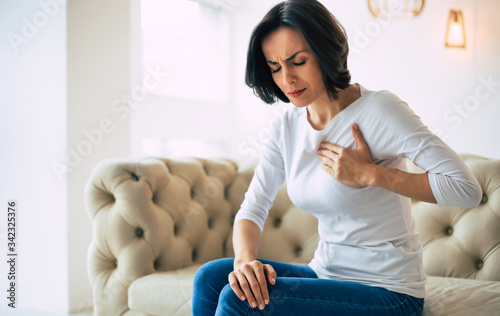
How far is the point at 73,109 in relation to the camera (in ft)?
7.38

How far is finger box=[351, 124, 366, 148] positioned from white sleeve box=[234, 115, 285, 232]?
0.75ft

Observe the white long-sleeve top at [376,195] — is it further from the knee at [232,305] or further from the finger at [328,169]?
the knee at [232,305]

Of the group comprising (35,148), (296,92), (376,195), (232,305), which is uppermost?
(296,92)

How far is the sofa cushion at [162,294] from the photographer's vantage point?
1331 mm

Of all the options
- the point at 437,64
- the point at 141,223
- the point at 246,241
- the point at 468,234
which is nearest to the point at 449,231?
the point at 468,234

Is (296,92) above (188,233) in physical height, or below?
above

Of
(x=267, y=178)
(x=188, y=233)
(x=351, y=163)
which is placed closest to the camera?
(x=351, y=163)

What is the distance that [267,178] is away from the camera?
3.98ft

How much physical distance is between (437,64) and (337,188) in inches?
68.8

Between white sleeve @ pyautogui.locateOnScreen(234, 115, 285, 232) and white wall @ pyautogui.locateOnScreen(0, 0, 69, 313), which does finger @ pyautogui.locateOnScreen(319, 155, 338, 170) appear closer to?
white sleeve @ pyautogui.locateOnScreen(234, 115, 285, 232)

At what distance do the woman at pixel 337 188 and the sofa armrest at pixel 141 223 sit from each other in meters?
→ 0.48

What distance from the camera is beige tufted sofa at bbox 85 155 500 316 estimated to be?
4.54ft

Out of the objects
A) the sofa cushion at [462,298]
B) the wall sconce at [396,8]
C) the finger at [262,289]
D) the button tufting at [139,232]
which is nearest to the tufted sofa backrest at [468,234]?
the sofa cushion at [462,298]

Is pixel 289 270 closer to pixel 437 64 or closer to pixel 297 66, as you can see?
pixel 297 66
